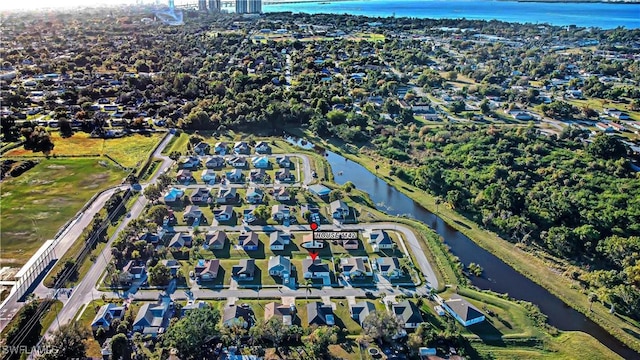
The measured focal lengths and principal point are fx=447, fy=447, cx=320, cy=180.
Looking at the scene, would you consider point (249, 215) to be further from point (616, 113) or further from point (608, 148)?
point (616, 113)

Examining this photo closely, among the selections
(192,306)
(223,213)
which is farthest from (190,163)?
(192,306)

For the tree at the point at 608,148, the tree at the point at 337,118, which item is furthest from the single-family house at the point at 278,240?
the tree at the point at 608,148

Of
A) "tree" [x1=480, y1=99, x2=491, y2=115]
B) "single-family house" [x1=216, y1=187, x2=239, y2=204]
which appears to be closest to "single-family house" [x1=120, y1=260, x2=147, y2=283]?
"single-family house" [x1=216, y1=187, x2=239, y2=204]

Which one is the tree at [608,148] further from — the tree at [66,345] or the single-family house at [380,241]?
the tree at [66,345]

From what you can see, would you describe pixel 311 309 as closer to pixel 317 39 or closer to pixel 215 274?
pixel 215 274

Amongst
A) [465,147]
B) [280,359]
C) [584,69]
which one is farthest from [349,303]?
[584,69]

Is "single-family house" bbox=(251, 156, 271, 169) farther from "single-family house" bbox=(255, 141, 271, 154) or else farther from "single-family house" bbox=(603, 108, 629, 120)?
"single-family house" bbox=(603, 108, 629, 120)
